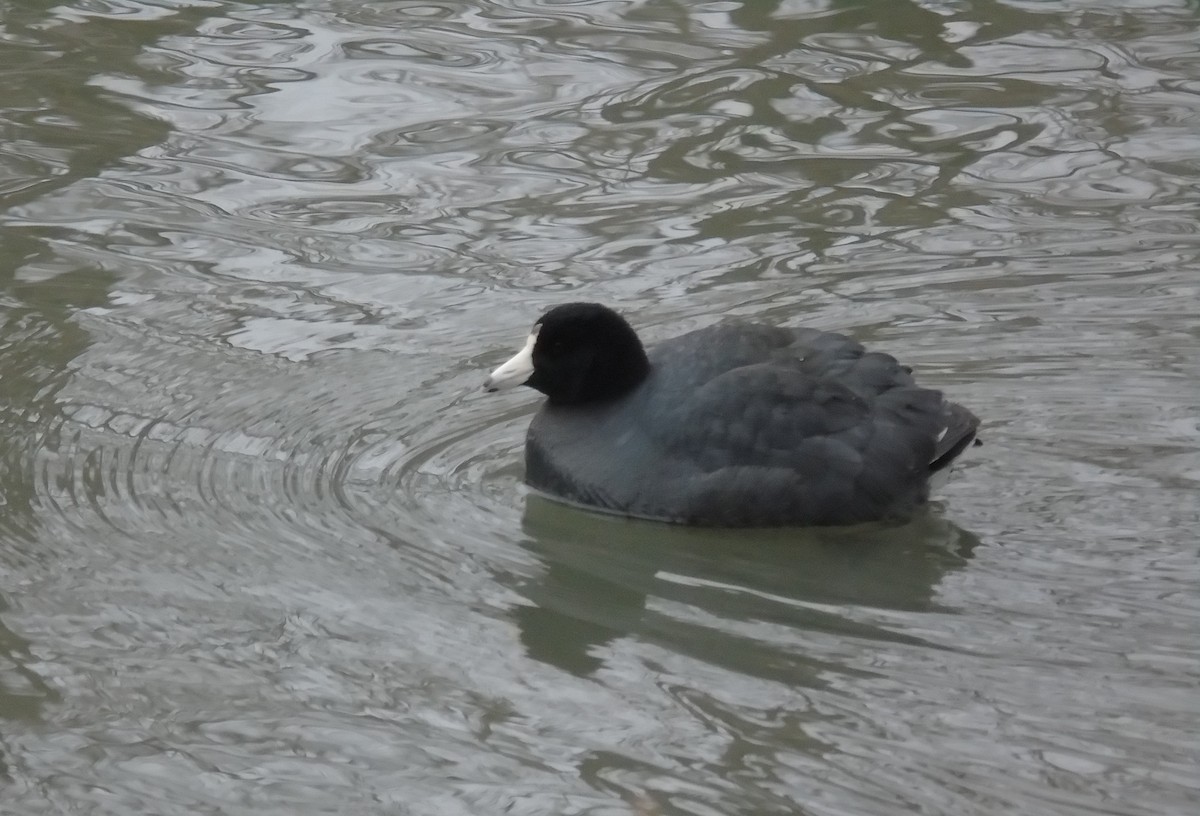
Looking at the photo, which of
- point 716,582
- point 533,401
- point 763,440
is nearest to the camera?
point 716,582

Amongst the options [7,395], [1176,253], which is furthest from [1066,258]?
[7,395]

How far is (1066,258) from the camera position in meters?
6.88

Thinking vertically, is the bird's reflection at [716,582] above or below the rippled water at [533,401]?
below

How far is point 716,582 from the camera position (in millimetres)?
4941

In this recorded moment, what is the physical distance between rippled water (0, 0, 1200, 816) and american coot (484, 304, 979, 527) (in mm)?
103

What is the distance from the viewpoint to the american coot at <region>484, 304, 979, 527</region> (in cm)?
527

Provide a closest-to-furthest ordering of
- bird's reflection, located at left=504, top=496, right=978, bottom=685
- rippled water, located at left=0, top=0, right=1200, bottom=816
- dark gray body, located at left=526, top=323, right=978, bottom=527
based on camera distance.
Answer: rippled water, located at left=0, top=0, right=1200, bottom=816, bird's reflection, located at left=504, top=496, right=978, bottom=685, dark gray body, located at left=526, top=323, right=978, bottom=527

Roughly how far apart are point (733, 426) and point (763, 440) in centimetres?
9

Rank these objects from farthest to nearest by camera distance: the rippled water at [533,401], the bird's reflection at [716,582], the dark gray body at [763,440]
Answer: the dark gray body at [763,440]
the bird's reflection at [716,582]
the rippled water at [533,401]

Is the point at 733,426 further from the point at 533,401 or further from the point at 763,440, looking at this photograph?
the point at 533,401

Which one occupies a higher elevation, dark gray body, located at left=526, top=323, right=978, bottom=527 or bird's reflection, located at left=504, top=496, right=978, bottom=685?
dark gray body, located at left=526, top=323, right=978, bottom=527

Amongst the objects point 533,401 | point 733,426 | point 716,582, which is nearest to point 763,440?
point 733,426

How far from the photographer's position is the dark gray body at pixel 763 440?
17.3 feet

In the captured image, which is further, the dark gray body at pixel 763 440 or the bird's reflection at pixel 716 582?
the dark gray body at pixel 763 440
